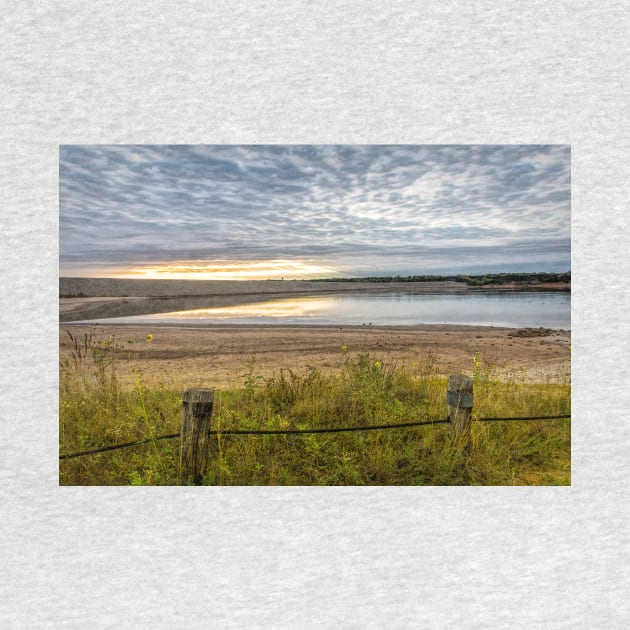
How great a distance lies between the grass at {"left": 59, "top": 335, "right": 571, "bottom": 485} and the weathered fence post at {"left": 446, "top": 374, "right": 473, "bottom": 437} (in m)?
0.11

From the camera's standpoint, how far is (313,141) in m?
2.66

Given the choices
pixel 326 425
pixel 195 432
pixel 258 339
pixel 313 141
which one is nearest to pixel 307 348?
pixel 258 339

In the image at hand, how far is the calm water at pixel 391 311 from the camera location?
9.95 ft

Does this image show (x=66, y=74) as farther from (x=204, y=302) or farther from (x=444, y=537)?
(x=444, y=537)

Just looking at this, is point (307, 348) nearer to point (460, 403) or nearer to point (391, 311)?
point (391, 311)

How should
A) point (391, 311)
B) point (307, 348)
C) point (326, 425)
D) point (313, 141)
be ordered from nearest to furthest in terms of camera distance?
point (313, 141), point (326, 425), point (391, 311), point (307, 348)

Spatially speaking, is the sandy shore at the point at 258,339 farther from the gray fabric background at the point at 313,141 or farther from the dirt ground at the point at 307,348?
the gray fabric background at the point at 313,141

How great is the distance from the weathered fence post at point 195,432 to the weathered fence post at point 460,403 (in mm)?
1657

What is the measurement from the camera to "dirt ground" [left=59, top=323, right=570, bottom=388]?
3.29 meters

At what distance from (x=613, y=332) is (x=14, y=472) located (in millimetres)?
4589

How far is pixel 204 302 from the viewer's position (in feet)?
10.6

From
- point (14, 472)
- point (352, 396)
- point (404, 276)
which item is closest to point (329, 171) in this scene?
point (404, 276)

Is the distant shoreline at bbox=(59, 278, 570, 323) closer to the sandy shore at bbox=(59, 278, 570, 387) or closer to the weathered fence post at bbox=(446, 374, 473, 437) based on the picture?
the sandy shore at bbox=(59, 278, 570, 387)

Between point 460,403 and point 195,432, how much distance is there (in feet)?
6.00
